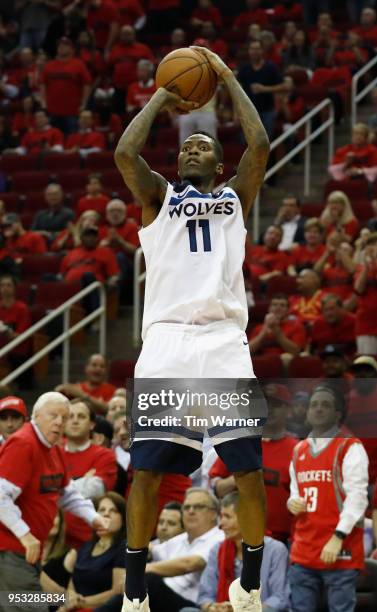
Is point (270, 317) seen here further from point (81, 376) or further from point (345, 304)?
point (81, 376)

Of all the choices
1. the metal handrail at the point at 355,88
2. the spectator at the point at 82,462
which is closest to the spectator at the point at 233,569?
the spectator at the point at 82,462

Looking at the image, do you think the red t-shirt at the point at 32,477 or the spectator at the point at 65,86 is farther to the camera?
the spectator at the point at 65,86

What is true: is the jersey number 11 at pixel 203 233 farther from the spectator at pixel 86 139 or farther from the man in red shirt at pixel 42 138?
the man in red shirt at pixel 42 138

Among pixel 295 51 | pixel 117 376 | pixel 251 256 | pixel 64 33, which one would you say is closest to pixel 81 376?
pixel 117 376

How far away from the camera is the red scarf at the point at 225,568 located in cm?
872

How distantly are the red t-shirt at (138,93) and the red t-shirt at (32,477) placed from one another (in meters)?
10.5

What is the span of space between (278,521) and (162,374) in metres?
3.39

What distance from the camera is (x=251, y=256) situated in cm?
1443

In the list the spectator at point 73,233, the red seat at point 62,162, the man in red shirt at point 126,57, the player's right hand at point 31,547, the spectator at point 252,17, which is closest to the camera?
the player's right hand at point 31,547

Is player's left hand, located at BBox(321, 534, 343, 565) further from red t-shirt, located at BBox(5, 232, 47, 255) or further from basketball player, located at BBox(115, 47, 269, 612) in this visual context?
red t-shirt, located at BBox(5, 232, 47, 255)

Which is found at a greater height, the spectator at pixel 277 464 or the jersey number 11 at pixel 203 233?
the jersey number 11 at pixel 203 233

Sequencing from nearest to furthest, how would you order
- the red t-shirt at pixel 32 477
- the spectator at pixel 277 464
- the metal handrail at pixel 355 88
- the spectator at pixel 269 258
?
the red t-shirt at pixel 32 477 < the spectator at pixel 277 464 < the spectator at pixel 269 258 < the metal handrail at pixel 355 88

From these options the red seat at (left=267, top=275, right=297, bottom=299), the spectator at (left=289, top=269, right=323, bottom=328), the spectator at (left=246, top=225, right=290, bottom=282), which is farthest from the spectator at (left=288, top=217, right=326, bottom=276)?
the spectator at (left=289, top=269, right=323, bottom=328)

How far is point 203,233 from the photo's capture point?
6285mm
